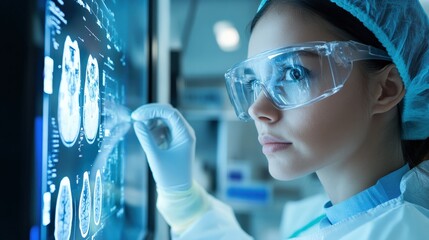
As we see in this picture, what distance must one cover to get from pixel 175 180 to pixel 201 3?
2561 mm

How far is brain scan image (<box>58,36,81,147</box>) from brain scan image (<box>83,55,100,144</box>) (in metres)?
0.03

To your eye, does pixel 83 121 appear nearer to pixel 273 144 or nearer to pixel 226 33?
pixel 273 144

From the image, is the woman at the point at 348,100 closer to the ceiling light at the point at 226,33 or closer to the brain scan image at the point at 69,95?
the brain scan image at the point at 69,95

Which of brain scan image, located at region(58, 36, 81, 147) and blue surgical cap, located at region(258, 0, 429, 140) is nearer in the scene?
brain scan image, located at region(58, 36, 81, 147)

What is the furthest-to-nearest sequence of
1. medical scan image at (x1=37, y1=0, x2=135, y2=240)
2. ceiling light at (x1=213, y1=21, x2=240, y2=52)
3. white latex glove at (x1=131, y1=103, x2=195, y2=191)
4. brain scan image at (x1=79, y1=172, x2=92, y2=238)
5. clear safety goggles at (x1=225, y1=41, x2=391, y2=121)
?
1. ceiling light at (x1=213, y1=21, x2=240, y2=52)
2. white latex glove at (x1=131, y1=103, x2=195, y2=191)
3. clear safety goggles at (x1=225, y1=41, x2=391, y2=121)
4. brain scan image at (x1=79, y1=172, x2=92, y2=238)
5. medical scan image at (x1=37, y1=0, x2=135, y2=240)

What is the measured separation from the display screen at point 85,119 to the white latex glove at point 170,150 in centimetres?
6

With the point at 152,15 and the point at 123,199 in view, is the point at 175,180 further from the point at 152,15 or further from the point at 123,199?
the point at 152,15

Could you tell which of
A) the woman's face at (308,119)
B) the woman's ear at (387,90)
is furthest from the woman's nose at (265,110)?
the woman's ear at (387,90)

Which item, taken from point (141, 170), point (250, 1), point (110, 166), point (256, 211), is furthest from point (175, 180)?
point (250, 1)

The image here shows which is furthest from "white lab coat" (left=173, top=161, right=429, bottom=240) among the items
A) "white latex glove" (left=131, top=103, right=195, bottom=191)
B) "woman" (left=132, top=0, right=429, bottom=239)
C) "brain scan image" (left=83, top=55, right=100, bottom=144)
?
"brain scan image" (left=83, top=55, right=100, bottom=144)

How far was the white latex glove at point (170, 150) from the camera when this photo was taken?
888mm

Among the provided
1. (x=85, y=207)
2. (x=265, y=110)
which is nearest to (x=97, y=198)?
(x=85, y=207)

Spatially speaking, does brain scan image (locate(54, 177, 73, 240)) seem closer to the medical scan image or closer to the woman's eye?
the medical scan image

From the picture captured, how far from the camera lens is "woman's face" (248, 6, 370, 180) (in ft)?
2.33
